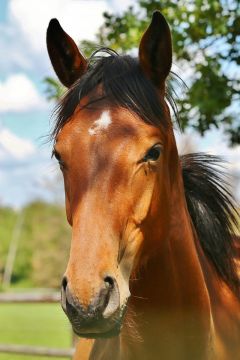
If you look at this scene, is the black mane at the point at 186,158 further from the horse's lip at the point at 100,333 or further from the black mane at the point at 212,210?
the horse's lip at the point at 100,333

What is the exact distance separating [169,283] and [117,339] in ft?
1.26

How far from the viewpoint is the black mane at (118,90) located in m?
2.62

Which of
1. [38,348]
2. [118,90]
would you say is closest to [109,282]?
[118,90]

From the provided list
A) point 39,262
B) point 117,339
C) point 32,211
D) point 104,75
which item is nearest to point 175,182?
point 104,75

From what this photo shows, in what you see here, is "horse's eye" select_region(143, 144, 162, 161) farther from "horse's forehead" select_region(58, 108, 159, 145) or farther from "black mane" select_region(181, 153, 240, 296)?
"black mane" select_region(181, 153, 240, 296)

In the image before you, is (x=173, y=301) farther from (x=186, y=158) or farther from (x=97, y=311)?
(x=186, y=158)

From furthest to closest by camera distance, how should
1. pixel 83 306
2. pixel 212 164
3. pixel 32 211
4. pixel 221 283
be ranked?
pixel 32 211
pixel 212 164
pixel 221 283
pixel 83 306

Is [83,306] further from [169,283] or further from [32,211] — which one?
[32,211]

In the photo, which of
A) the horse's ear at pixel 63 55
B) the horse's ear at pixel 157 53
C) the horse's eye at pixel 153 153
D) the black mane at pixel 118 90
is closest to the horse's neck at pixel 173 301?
the horse's eye at pixel 153 153

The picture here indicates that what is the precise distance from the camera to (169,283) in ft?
9.04

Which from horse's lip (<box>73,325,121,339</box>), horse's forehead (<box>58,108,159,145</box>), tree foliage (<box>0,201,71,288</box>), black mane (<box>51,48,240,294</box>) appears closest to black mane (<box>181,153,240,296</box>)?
black mane (<box>51,48,240,294</box>)

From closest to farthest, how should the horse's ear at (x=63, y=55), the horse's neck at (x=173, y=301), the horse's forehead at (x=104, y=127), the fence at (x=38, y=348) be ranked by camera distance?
1. the horse's forehead at (x=104, y=127)
2. the horse's neck at (x=173, y=301)
3. the horse's ear at (x=63, y=55)
4. the fence at (x=38, y=348)

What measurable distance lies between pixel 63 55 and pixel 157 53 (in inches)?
19.0

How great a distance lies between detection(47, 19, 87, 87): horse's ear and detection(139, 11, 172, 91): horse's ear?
339 mm
